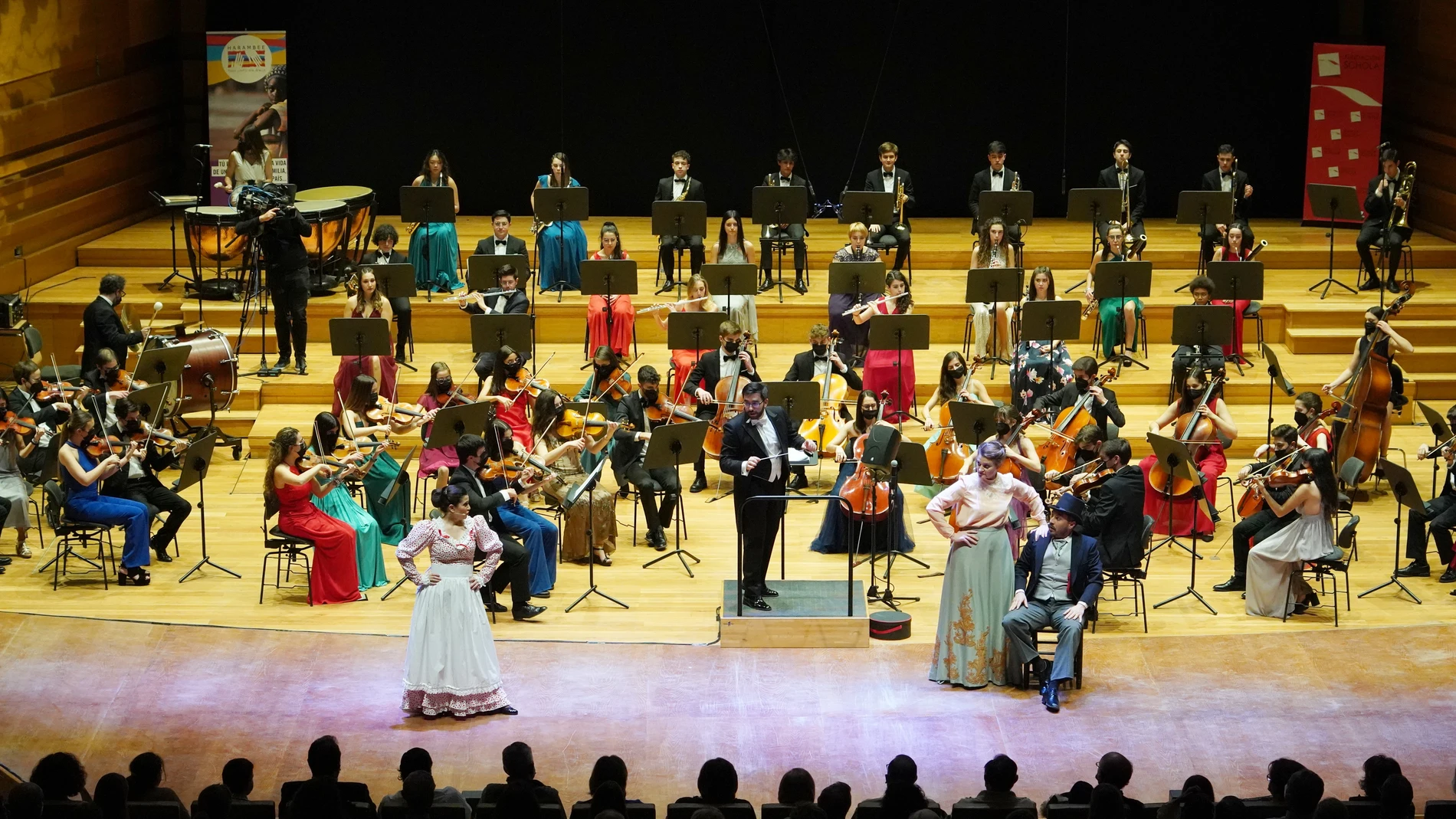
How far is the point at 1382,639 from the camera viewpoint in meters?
9.35

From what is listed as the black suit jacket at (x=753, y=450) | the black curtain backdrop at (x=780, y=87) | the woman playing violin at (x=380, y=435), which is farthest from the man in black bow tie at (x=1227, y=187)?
the woman playing violin at (x=380, y=435)

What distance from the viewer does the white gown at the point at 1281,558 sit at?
966 centimetres

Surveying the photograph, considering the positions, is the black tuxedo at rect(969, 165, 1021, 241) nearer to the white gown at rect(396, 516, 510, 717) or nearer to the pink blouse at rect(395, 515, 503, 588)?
the pink blouse at rect(395, 515, 503, 588)

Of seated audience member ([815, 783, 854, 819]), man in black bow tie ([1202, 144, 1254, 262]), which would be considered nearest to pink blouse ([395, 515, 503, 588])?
seated audience member ([815, 783, 854, 819])

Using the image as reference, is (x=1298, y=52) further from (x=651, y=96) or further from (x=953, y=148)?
(x=651, y=96)

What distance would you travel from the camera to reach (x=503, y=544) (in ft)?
30.9

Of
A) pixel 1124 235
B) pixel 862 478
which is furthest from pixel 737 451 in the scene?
pixel 1124 235

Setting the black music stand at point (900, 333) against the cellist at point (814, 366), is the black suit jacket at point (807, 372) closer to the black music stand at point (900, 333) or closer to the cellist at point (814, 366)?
the cellist at point (814, 366)

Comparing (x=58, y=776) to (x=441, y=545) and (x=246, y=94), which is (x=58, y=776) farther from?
(x=246, y=94)

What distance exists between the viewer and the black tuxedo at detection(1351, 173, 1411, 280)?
14180mm

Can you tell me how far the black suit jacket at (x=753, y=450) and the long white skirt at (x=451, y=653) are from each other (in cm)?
158

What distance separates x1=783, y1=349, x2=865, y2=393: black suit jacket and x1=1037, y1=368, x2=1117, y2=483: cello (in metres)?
1.34

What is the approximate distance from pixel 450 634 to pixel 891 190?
7.22 m

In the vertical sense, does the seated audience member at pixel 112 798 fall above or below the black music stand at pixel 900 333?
below
